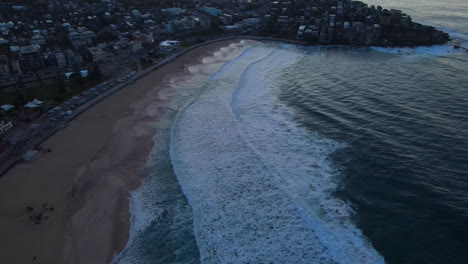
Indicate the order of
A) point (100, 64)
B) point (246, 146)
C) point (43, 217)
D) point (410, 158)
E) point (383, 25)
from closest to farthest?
point (43, 217), point (410, 158), point (246, 146), point (100, 64), point (383, 25)

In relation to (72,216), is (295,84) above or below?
above

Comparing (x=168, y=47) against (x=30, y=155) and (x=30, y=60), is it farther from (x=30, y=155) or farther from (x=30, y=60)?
(x=30, y=155)

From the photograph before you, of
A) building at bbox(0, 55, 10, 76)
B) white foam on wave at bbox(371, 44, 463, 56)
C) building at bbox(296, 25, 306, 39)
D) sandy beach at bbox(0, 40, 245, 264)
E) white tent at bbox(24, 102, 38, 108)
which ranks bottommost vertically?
sandy beach at bbox(0, 40, 245, 264)

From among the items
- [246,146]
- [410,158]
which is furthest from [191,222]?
[410,158]

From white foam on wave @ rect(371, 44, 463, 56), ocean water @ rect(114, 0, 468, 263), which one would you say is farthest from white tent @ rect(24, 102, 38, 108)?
white foam on wave @ rect(371, 44, 463, 56)

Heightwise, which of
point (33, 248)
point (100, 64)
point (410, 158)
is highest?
point (100, 64)

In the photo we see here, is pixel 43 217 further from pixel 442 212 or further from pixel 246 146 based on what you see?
pixel 442 212

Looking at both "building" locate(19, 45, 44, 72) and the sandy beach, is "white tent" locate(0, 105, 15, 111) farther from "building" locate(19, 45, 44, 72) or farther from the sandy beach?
"building" locate(19, 45, 44, 72)
